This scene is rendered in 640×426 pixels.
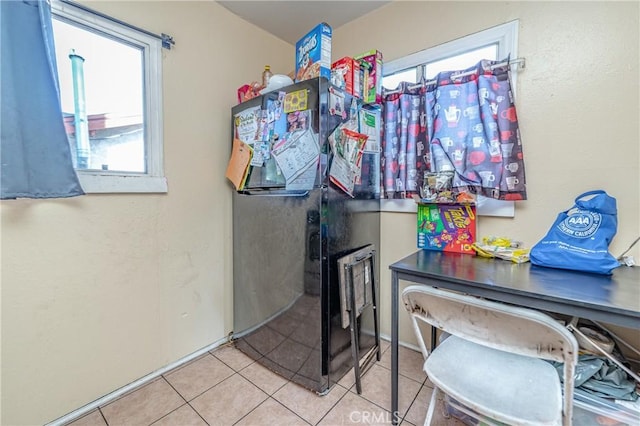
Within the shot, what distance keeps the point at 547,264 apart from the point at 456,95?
1.03m

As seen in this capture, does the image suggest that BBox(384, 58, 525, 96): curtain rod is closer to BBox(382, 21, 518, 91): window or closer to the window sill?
BBox(382, 21, 518, 91): window

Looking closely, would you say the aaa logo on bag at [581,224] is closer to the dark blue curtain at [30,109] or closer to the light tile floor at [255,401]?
the light tile floor at [255,401]

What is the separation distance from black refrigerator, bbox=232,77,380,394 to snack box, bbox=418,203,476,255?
0.36m

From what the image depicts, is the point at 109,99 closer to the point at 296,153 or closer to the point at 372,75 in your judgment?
the point at 296,153

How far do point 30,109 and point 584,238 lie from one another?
252cm

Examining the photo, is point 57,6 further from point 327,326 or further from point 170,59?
point 327,326

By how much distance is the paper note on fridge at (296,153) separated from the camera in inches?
57.9

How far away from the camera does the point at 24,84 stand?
1171 mm

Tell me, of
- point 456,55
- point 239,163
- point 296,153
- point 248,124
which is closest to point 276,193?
point 296,153

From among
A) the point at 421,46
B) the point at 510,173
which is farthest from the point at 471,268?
the point at 421,46

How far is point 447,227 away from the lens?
1.66m

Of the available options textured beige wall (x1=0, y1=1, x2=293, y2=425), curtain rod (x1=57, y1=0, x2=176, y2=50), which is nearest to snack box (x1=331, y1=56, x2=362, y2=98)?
textured beige wall (x1=0, y1=1, x2=293, y2=425)

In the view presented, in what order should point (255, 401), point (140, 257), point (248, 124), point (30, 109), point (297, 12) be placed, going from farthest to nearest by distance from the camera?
point (297, 12) → point (248, 124) → point (140, 257) → point (255, 401) → point (30, 109)

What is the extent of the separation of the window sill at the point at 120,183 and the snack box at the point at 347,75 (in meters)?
1.24
